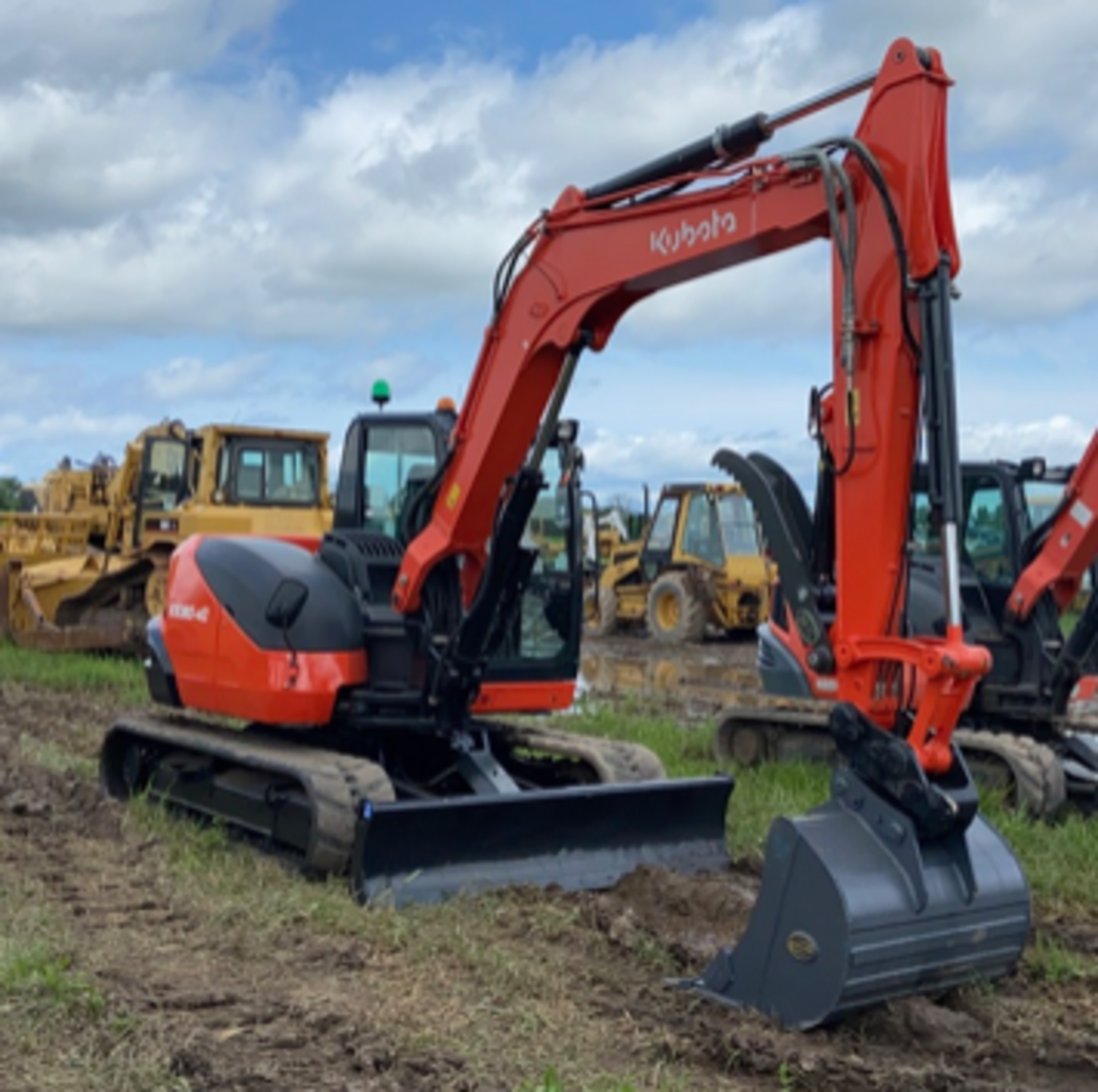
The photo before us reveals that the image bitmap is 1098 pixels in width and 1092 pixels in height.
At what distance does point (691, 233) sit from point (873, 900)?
266cm

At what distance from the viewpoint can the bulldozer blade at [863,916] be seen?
4.64 metres

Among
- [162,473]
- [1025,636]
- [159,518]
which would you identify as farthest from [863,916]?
[162,473]

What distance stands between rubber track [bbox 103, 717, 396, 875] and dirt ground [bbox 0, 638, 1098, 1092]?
229 mm

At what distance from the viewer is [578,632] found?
7.71 metres

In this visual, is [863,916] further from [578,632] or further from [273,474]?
[273,474]

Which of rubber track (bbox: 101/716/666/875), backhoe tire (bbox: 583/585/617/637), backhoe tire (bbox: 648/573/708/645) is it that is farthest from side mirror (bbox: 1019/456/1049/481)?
backhoe tire (bbox: 583/585/617/637)

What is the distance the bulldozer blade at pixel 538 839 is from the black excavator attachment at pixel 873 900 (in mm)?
1691

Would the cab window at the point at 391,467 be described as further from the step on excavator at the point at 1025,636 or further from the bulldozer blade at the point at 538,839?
the step on excavator at the point at 1025,636

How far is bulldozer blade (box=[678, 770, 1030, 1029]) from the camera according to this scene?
→ 464 cm

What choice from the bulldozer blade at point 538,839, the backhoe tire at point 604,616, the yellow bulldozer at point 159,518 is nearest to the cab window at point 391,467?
the bulldozer blade at point 538,839

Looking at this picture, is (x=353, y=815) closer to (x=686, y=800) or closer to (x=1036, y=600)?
(x=686, y=800)

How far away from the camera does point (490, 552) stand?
6.95 metres

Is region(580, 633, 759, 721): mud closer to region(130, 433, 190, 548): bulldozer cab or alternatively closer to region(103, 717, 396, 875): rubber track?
region(130, 433, 190, 548): bulldozer cab

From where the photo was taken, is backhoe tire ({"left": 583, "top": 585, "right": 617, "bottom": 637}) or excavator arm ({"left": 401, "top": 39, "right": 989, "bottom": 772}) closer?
excavator arm ({"left": 401, "top": 39, "right": 989, "bottom": 772})
